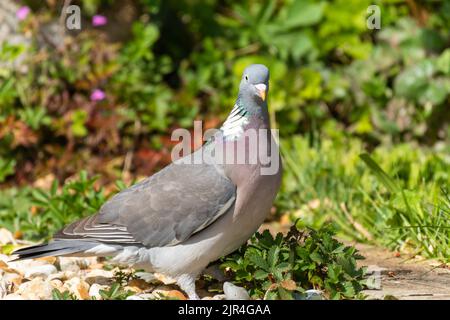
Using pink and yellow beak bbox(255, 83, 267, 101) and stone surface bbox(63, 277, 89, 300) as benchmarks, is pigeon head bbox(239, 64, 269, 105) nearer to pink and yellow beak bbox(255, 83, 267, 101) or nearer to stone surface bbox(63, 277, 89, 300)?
pink and yellow beak bbox(255, 83, 267, 101)

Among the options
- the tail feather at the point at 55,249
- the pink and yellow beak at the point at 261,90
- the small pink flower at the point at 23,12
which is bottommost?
the tail feather at the point at 55,249

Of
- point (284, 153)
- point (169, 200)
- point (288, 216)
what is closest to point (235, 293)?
point (169, 200)

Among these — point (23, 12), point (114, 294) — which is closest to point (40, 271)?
point (114, 294)

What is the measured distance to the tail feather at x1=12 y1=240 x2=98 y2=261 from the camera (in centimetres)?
362

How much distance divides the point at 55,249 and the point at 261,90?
119 centimetres

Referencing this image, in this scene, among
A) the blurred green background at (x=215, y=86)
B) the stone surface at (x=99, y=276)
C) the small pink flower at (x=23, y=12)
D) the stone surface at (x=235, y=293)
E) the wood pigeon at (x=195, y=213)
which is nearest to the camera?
the stone surface at (x=235, y=293)

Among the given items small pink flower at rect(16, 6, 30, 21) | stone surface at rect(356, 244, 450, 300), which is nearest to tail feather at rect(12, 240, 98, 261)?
stone surface at rect(356, 244, 450, 300)

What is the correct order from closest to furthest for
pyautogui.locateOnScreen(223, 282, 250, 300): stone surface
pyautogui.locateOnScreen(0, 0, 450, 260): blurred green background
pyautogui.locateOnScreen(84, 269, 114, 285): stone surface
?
pyautogui.locateOnScreen(223, 282, 250, 300): stone surface
pyautogui.locateOnScreen(84, 269, 114, 285): stone surface
pyautogui.locateOnScreen(0, 0, 450, 260): blurred green background

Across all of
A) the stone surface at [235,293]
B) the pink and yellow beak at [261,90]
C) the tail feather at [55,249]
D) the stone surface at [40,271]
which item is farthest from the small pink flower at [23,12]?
the stone surface at [235,293]

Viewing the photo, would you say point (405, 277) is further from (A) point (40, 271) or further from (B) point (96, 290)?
(A) point (40, 271)

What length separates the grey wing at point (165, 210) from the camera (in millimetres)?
3605

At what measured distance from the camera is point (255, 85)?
12.0ft

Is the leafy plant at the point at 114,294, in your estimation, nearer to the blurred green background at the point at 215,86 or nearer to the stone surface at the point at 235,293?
the stone surface at the point at 235,293

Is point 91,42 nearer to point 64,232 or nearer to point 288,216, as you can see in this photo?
point 288,216
